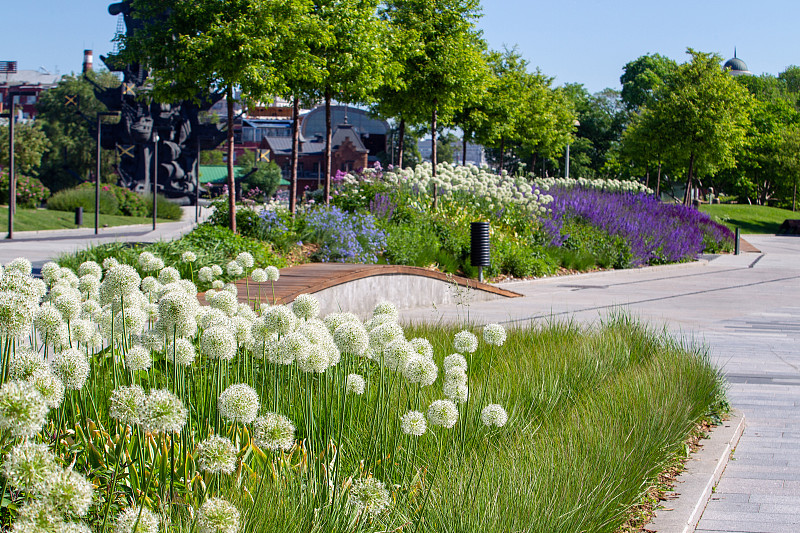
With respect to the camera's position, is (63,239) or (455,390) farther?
(63,239)

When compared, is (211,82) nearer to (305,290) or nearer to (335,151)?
(305,290)

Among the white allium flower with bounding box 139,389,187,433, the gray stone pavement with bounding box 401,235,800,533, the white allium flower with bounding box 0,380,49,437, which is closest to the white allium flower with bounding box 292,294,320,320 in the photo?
the white allium flower with bounding box 139,389,187,433

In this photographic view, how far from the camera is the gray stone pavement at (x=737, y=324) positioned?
425 centimetres

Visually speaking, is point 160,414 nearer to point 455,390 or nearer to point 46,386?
point 46,386

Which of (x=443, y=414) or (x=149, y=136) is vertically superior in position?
(x=149, y=136)

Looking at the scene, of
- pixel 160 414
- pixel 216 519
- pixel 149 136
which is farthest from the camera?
pixel 149 136

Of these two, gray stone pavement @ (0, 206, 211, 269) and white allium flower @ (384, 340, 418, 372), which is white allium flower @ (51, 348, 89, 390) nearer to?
white allium flower @ (384, 340, 418, 372)

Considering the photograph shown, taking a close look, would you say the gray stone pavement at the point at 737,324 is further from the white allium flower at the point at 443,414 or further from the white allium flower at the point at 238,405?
the white allium flower at the point at 238,405

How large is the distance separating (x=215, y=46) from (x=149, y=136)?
40095 millimetres

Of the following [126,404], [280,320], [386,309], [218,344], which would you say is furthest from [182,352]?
[386,309]

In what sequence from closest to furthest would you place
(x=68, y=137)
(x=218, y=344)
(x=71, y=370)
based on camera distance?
(x=71, y=370)
(x=218, y=344)
(x=68, y=137)

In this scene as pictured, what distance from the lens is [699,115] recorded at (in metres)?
39.1

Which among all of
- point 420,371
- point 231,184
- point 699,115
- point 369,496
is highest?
point 699,115

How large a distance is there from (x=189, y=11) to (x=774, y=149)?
62.8 meters
